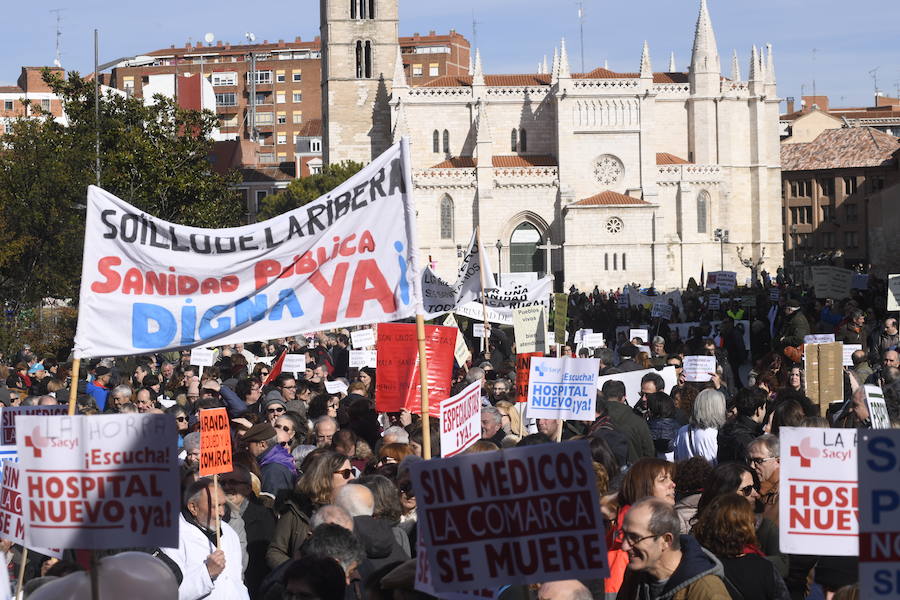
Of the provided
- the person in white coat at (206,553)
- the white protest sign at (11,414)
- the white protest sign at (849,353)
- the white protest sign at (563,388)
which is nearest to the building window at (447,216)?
the white protest sign at (849,353)

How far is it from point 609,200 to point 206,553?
63.4 meters

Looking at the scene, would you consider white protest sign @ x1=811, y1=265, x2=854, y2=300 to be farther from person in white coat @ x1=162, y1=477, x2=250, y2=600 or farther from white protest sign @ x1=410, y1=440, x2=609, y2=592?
white protest sign @ x1=410, y1=440, x2=609, y2=592

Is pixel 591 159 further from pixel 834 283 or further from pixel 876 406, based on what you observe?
pixel 876 406

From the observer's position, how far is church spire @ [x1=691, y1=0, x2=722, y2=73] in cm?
7269

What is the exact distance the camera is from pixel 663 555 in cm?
501

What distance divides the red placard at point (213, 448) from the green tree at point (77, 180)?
24247 millimetres

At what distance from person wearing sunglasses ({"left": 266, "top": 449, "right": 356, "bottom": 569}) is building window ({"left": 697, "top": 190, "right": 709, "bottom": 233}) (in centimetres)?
6533

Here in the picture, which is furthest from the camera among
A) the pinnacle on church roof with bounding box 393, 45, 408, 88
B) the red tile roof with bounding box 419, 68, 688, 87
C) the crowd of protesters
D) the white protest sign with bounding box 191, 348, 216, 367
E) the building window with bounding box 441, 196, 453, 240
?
the red tile roof with bounding box 419, 68, 688, 87

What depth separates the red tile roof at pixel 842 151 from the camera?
275 ft

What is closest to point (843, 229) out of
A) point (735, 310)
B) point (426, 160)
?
point (426, 160)

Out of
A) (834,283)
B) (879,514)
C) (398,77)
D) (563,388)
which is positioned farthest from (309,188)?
(879,514)

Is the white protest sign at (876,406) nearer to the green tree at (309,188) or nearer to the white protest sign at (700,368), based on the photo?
the white protest sign at (700,368)

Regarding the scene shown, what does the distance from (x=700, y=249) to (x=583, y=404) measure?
62.4 meters

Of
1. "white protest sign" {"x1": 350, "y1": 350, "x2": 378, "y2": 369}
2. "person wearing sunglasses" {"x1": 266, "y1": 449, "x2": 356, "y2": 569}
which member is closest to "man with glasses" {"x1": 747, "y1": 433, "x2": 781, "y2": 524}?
"person wearing sunglasses" {"x1": 266, "y1": 449, "x2": 356, "y2": 569}
